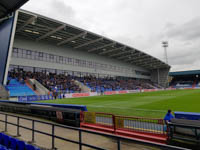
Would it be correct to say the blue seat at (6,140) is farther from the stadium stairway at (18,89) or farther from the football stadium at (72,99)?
the stadium stairway at (18,89)

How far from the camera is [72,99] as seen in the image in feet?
92.2

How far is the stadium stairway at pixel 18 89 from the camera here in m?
27.1

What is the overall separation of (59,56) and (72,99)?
1952 cm

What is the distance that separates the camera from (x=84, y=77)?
49.6 m

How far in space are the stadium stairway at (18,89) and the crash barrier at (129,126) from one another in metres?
22.8

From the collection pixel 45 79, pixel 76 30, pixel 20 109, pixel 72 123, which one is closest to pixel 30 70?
pixel 45 79

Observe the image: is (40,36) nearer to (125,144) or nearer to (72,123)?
(72,123)

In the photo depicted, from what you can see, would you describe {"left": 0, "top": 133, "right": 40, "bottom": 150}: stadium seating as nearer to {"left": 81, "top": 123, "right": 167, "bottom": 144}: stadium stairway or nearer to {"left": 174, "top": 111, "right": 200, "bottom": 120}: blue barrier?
{"left": 81, "top": 123, "right": 167, "bottom": 144}: stadium stairway

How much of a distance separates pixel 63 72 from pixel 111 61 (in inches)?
929

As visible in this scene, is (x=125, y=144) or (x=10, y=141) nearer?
(x=10, y=141)

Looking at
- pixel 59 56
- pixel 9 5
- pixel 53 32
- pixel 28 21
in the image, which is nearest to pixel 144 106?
pixel 9 5

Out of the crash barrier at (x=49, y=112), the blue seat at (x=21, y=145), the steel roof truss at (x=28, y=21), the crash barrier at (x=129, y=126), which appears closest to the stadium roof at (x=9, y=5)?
the crash barrier at (x=49, y=112)

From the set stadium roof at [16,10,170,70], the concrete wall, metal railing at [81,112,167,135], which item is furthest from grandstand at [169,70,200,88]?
metal railing at [81,112,167,135]

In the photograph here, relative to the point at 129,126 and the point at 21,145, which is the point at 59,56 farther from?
the point at 21,145
